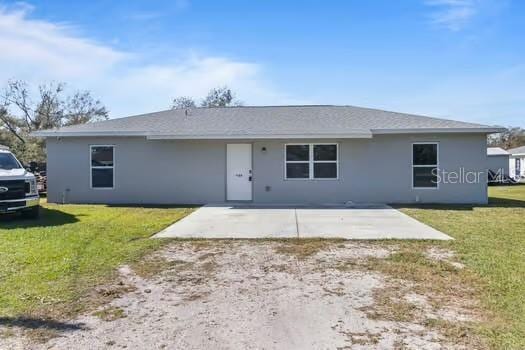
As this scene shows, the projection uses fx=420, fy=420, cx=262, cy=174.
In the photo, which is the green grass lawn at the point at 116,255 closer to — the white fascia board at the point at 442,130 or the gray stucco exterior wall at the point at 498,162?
the white fascia board at the point at 442,130

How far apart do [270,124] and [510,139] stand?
50.4 m

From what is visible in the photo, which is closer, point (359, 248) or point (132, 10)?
point (359, 248)

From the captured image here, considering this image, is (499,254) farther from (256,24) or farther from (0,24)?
(0,24)

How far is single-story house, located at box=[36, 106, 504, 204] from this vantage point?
48.4ft

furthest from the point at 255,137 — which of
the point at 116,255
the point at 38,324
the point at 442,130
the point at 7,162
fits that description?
the point at 38,324

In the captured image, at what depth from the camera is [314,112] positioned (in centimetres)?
1819

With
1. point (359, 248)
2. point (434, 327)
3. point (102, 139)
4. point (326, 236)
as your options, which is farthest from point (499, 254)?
point (102, 139)

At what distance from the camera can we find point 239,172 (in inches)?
607

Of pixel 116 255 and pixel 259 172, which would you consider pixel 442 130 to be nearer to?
pixel 259 172

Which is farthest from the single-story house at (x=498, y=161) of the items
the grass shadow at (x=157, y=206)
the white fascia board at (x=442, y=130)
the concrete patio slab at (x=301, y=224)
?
the grass shadow at (x=157, y=206)

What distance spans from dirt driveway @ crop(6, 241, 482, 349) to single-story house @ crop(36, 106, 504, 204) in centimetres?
825

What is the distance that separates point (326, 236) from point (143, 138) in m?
9.27

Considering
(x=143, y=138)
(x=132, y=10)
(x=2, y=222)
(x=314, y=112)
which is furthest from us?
(x=314, y=112)

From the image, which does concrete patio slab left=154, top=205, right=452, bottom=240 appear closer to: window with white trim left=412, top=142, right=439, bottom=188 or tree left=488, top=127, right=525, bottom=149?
window with white trim left=412, top=142, right=439, bottom=188
